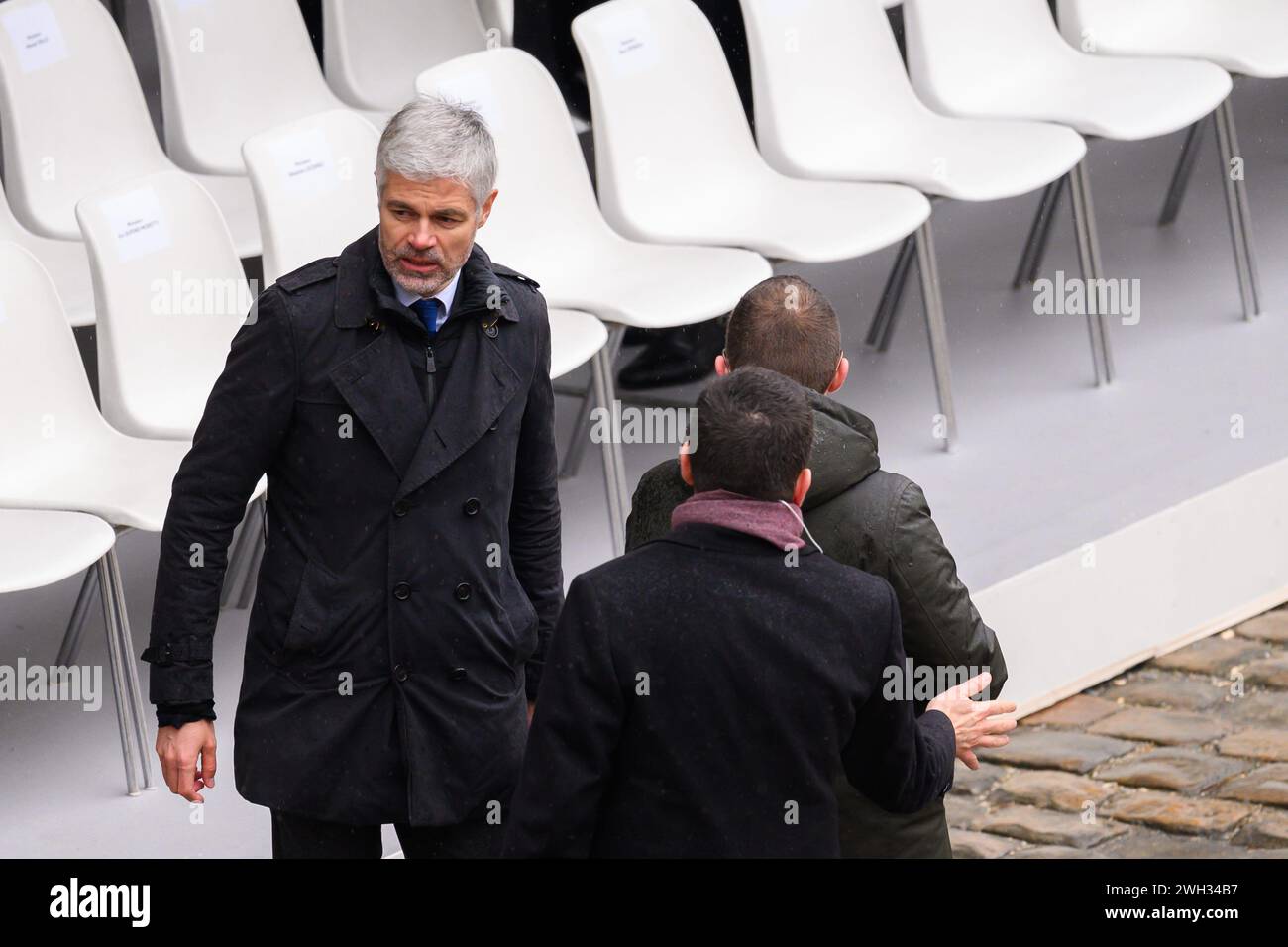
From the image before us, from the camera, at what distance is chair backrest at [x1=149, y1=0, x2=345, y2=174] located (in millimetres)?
5031

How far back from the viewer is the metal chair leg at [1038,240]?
18.7 feet

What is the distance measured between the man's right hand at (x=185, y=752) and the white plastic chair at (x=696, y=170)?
248cm

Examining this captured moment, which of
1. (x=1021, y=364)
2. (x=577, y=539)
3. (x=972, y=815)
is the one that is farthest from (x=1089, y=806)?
(x=1021, y=364)

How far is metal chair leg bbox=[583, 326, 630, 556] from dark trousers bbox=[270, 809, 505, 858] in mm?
1758

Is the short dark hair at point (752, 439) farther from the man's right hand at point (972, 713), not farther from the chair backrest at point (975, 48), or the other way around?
the chair backrest at point (975, 48)

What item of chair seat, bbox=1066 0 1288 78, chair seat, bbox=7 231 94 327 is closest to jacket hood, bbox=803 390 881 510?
chair seat, bbox=7 231 94 327

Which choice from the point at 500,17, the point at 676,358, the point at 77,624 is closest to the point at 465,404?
the point at 77,624

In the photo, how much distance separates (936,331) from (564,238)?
34.8 inches

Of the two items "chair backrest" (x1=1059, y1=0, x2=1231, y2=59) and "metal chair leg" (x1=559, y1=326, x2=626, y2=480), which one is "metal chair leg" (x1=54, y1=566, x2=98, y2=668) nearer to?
"metal chair leg" (x1=559, y1=326, x2=626, y2=480)
